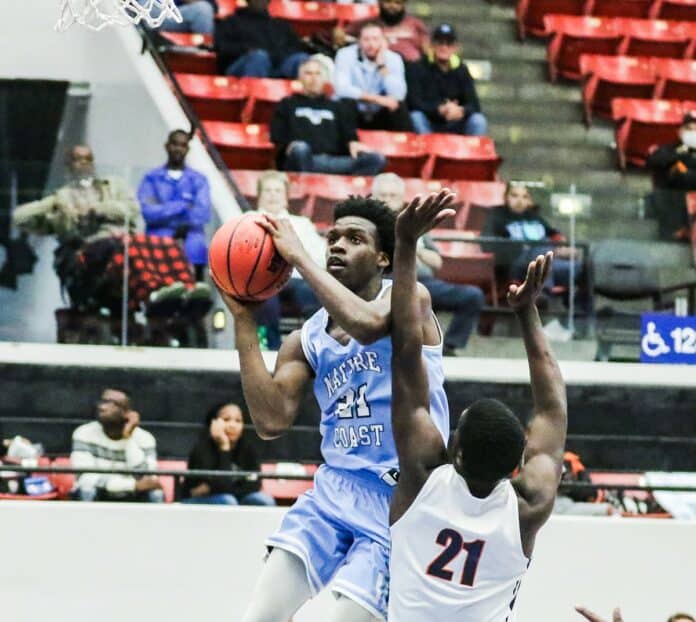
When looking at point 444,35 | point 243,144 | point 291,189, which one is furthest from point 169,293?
point 444,35

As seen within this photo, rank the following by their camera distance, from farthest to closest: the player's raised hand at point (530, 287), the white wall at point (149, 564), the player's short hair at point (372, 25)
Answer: the player's short hair at point (372, 25), the white wall at point (149, 564), the player's raised hand at point (530, 287)

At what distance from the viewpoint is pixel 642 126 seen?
Answer: 13391mm

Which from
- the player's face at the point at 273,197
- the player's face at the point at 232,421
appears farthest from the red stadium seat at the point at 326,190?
the player's face at the point at 232,421

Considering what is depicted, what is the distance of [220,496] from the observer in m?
9.79

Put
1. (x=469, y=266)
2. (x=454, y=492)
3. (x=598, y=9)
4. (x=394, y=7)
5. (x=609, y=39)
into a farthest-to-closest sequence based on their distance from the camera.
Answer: (x=598, y=9), (x=609, y=39), (x=394, y=7), (x=469, y=266), (x=454, y=492)

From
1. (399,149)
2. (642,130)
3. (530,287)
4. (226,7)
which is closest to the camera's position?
(530,287)

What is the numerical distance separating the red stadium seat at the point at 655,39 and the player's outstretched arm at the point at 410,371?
33.1 feet

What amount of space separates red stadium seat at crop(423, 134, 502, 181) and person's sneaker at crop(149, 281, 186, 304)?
111 inches

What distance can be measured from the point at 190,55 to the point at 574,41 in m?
3.27

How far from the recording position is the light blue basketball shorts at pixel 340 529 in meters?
5.77

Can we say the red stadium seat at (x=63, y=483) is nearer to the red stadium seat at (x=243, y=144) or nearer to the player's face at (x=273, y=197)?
the player's face at (x=273, y=197)

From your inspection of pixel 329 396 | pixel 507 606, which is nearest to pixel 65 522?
pixel 329 396

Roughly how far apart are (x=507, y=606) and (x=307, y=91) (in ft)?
24.1

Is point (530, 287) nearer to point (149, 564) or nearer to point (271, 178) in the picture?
point (149, 564)
